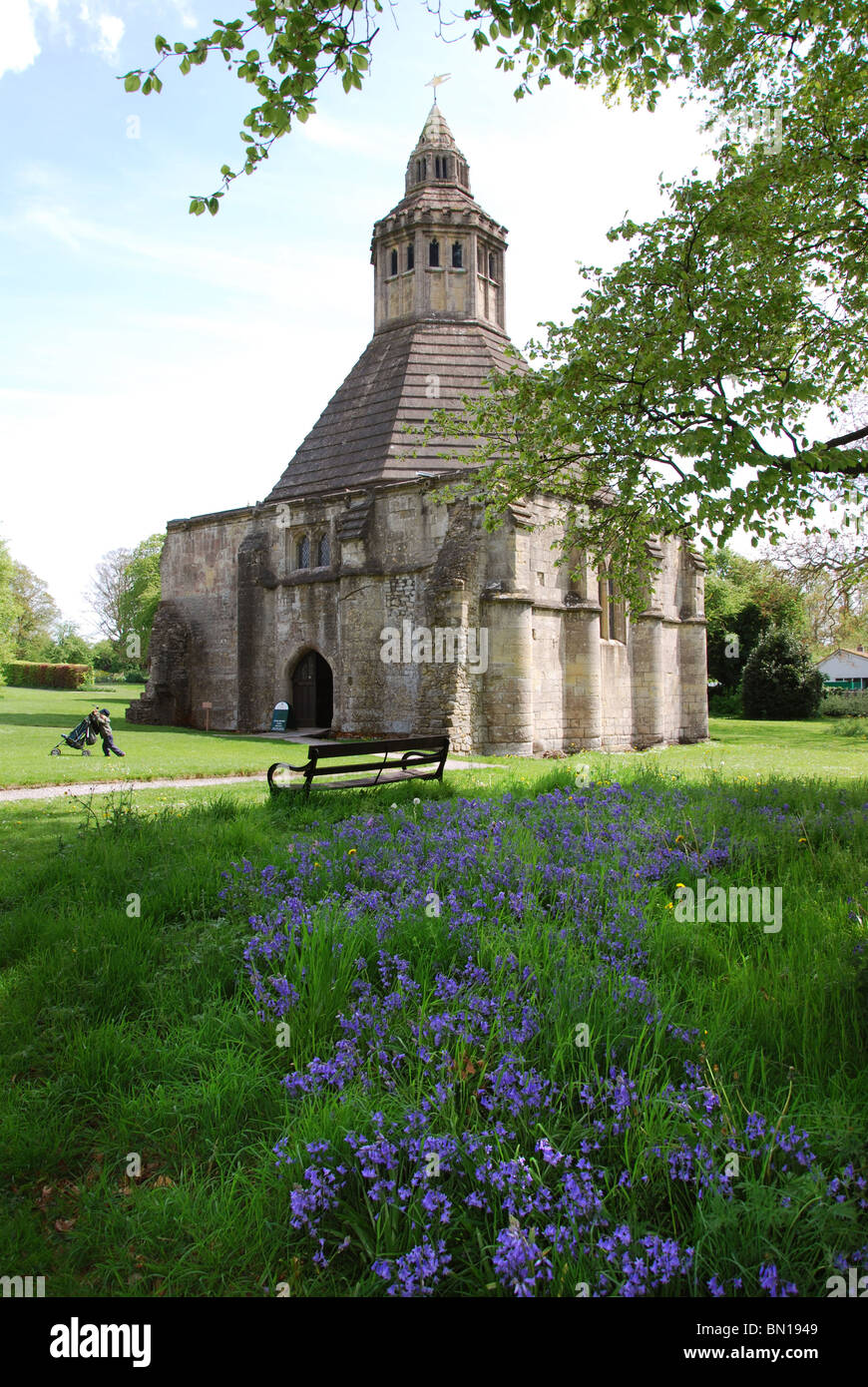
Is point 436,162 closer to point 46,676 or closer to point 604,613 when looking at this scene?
point 604,613

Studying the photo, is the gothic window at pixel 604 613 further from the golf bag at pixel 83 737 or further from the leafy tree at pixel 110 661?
the leafy tree at pixel 110 661

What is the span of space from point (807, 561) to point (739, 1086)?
23.4 meters

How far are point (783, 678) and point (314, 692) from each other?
26612 millimetres

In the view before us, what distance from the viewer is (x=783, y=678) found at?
40.3 meters

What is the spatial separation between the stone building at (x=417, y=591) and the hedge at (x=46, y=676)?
29498mm

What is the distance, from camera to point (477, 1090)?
3.09 metres

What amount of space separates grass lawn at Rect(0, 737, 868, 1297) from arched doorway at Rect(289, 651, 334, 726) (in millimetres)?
18636

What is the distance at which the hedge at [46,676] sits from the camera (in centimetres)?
5444

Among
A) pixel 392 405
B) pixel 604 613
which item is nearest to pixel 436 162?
pixel 392 405

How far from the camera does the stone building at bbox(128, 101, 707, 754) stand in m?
19.5

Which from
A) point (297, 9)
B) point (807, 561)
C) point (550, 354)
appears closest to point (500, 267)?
point (807, 561)

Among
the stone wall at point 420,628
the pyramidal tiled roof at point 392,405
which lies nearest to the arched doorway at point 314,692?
the stone wall at point 420,628

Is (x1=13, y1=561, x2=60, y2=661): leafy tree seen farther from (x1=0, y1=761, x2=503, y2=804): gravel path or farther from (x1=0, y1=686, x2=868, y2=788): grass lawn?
(x1=0, y1=761, x2=503, y2=804): gravel path
